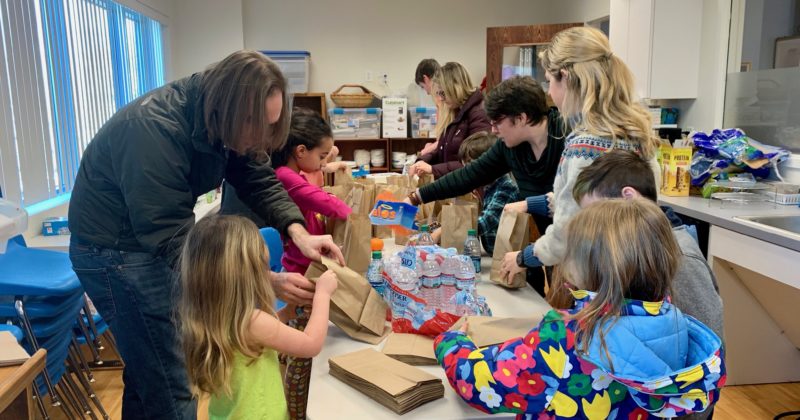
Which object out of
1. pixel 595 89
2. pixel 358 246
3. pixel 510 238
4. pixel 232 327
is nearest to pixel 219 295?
pixel 232 327

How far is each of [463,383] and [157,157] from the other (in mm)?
936

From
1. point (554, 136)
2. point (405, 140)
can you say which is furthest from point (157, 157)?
point (405, 140)

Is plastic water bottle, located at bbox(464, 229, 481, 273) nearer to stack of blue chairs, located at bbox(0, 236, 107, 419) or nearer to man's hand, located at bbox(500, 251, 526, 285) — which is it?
man's hand, located at bbox(500, 251, 526, 285)

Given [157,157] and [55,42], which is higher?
[55,42]

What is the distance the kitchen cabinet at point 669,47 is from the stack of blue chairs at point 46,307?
134 inches

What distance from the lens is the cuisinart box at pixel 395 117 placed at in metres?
5.95

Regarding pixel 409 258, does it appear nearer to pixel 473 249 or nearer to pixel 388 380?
pixel 388 380

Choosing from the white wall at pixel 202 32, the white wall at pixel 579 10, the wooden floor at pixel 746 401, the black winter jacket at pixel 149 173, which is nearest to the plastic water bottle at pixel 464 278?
the black winter jacket at pixel 149 173

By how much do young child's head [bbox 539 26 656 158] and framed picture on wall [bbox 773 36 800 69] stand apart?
191 centimetres

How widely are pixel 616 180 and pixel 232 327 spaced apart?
0.95m

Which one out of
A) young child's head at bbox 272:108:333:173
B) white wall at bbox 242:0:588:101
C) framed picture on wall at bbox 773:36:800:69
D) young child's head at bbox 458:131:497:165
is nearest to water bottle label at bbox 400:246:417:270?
young child's head at bbox 272:108:333:173

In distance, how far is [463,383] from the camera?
121 cm

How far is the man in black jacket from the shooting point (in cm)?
155

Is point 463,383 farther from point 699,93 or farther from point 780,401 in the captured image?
point 699,93
